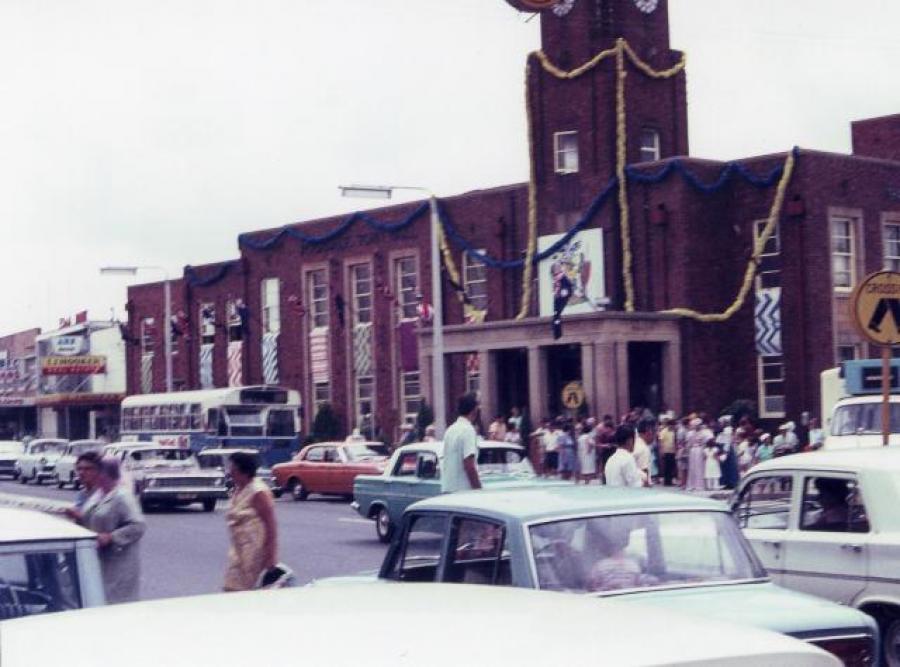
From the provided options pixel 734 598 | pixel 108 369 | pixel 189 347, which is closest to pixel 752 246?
pixel 189 347

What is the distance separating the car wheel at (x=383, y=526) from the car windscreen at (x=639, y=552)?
45.6ft

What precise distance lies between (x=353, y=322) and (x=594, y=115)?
1297 centimetres

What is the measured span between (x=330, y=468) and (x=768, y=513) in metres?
22.1

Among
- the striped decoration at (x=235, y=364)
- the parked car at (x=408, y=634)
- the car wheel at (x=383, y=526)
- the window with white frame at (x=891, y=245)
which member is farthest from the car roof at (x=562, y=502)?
the striped decoration at (x=235, y=364)

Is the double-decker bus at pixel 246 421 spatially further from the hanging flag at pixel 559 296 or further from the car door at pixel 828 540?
the car door at pixel 828 540

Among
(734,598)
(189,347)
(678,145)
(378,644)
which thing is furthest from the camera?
(189,347)

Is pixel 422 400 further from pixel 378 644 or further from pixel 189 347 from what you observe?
pixel 378 644

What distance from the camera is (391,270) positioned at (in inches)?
1919

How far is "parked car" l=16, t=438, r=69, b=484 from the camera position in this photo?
47094 millimetres

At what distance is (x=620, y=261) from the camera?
40781 mm

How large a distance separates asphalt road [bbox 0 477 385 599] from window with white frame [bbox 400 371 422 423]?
1511 cm

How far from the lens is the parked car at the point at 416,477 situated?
19.9 metres

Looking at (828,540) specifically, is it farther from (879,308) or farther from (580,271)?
(580,271)

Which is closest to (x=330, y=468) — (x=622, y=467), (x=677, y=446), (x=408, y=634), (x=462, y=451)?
(x=677, y=446)
